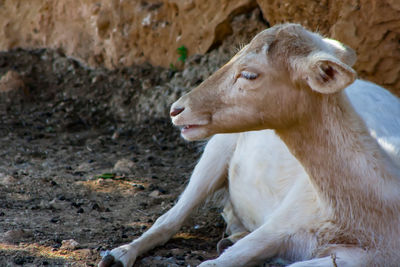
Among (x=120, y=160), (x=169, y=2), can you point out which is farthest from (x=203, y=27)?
(x=120, y=160)

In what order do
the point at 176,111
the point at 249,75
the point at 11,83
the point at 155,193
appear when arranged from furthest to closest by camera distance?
1. the point at 11,83
2. the point at 155,193
3. the point at 176,111
4. the point at 249,75

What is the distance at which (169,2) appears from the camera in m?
7.44

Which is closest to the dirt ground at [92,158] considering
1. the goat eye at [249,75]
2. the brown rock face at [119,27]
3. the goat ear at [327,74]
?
the brown rock face at [119,27]

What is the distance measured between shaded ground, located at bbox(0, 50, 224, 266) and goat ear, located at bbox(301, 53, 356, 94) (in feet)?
4.97

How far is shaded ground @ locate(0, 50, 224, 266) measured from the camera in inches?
169

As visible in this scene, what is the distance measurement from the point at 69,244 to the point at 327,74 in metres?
2.10

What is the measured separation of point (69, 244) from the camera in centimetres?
417

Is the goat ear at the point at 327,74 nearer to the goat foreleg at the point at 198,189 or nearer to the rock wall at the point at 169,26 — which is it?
the goat foreleg at the point at 198,189

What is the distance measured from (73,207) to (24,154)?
1762 millimetres

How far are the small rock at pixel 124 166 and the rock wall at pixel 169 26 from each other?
177 centimetres

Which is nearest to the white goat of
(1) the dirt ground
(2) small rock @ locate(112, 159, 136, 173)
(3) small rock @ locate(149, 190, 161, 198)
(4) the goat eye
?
(4) the goat eye

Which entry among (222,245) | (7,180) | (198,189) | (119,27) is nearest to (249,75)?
(222,245)

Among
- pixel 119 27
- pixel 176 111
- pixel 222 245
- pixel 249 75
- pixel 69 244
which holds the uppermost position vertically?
pixel 249 75

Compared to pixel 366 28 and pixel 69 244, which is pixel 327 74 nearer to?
pixel 69 244
